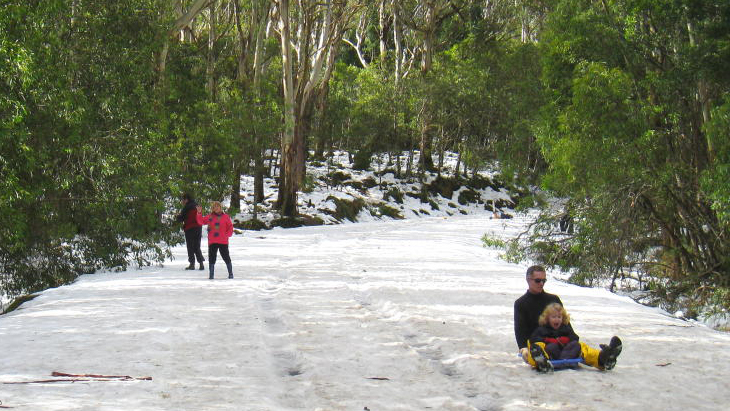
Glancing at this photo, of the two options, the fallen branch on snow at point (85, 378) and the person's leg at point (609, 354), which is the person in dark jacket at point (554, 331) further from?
the fallen branch on snow at point (85, 378)

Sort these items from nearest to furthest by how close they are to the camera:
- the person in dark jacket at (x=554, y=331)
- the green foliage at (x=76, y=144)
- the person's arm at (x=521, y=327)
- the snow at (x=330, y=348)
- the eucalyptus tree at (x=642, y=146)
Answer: the snow at (x=330, y=348) → the person in dark jacket at (x=554, y=331) → the person's arm at (x=521, y=327) → the green foliage at (x=76, y=144) → the eucalyptus tree at (x=642, y=146)

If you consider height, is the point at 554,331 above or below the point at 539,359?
above

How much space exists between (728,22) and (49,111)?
1263cm

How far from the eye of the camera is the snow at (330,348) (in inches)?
225

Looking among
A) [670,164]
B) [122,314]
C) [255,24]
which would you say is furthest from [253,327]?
[255,24]

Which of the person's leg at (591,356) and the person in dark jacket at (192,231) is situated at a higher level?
the person in dark jacket at (192,231)

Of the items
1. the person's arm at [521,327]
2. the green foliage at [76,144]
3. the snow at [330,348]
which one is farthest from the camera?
the green foliage at [76,144]

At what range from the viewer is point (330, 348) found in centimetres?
752

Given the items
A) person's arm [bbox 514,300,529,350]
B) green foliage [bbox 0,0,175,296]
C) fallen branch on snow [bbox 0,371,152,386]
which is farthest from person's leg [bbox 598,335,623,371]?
green foliage [bbox 0,0,175,296]

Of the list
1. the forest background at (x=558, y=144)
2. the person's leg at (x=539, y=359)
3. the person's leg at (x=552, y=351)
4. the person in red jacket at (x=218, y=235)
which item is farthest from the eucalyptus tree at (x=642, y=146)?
the person's leg at (x=539, y=359)

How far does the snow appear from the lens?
18.7 ft

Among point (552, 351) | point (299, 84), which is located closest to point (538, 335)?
point (552, 351)

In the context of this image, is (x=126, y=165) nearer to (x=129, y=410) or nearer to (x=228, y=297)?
(x=228, y=297)

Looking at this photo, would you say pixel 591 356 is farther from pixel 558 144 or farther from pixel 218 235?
pixel 558 144
